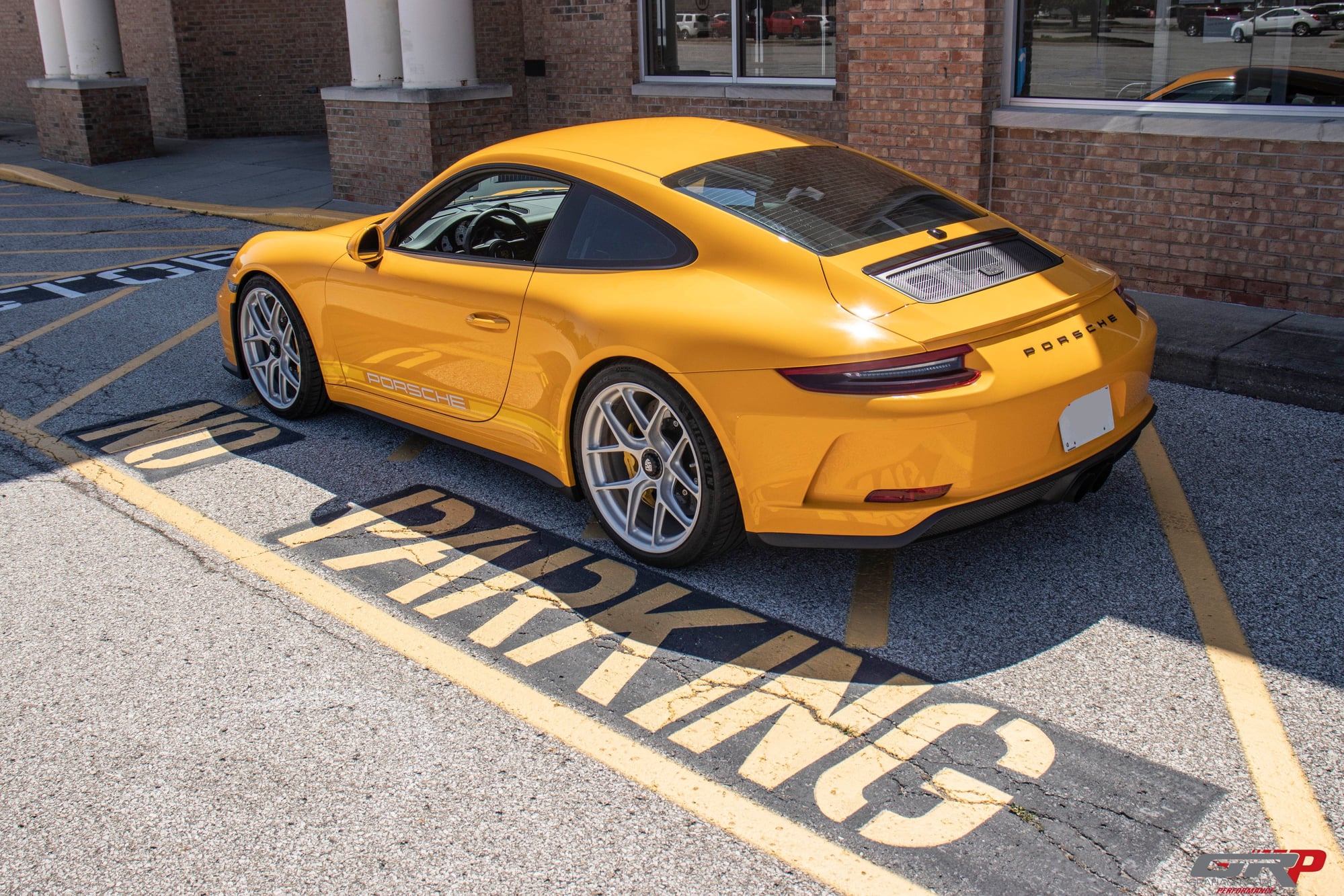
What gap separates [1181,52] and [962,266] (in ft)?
14.9

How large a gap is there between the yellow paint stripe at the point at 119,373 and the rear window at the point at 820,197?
3.96 meters

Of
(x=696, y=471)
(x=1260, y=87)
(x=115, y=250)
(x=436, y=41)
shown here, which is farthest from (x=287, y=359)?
(x=436, y=41)

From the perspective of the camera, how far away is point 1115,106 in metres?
7.91

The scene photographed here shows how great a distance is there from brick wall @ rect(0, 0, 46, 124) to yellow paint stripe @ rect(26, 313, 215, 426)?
17.2m

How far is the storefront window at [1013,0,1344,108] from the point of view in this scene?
7145mm

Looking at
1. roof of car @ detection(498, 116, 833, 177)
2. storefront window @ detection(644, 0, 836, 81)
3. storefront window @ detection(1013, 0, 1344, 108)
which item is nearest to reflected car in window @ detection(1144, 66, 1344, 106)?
storefront window @ detection(1013, 0, 1344, 108)

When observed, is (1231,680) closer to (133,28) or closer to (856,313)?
(856,313)

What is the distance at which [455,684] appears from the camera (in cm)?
370

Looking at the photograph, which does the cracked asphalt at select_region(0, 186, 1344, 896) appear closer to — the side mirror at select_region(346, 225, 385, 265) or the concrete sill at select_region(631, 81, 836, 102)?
the side mirror at select_region(346, 225, 385, 265)

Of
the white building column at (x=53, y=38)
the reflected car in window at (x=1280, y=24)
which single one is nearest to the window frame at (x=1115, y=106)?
the reflected car in window at (x=1280, y=24)

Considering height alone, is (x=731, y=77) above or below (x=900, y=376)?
above

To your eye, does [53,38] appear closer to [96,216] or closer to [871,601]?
[96,216]

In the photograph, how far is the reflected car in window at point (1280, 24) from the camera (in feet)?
23.4

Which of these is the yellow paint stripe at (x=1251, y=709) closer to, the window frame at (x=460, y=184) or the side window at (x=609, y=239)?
the side window at (x=609, y=239)
